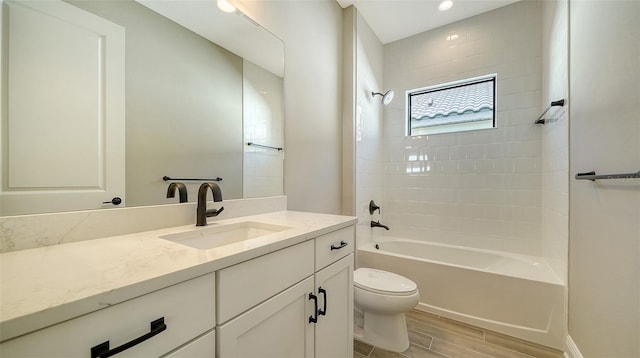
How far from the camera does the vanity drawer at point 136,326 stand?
1.25ft

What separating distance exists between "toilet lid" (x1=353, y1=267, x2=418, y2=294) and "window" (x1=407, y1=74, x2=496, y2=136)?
1724 millimetres

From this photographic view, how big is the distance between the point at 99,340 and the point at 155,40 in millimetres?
1113

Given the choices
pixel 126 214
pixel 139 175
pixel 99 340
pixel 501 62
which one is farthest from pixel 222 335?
pixel 501 62

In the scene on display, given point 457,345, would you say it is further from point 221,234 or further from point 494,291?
point 221,234

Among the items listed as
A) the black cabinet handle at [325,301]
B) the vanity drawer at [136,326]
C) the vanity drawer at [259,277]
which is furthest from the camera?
the black cabinet handle at [325,301]

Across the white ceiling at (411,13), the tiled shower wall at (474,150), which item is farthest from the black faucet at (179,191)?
the tiled shower wall at (474,150)

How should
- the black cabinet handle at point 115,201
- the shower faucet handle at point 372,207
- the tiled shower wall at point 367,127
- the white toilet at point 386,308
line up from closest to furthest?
the black cabinet handle at point 115,201 → the white toilet at point 386,308 → the tiled shower wall at point 367,127 → the shower faucet handle at point 372,207

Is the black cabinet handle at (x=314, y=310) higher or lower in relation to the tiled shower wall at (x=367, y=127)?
lower

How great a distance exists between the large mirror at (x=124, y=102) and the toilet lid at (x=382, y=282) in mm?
951

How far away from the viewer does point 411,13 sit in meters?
2.35

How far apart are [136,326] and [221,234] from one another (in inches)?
23.9

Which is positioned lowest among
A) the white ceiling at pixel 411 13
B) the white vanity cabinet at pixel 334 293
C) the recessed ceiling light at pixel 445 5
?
the white vanity cabinet at pixel 334 293

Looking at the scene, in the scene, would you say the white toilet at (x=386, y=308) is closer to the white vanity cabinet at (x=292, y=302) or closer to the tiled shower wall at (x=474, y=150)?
the white vanity cabinet at (x=292, y=302)

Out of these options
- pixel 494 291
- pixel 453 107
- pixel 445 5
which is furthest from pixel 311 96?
pixel 494 291
